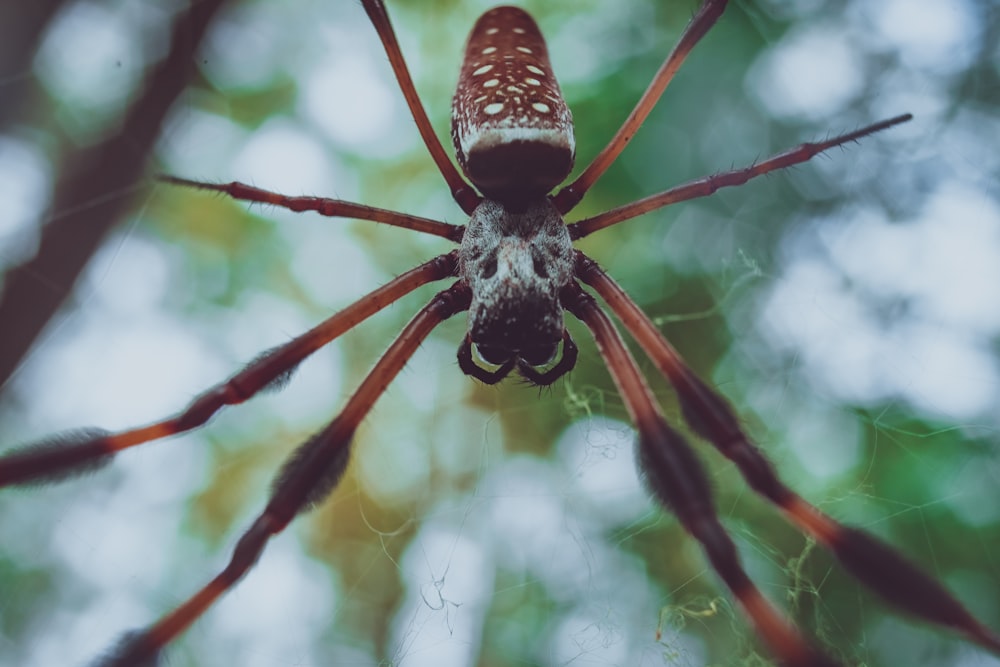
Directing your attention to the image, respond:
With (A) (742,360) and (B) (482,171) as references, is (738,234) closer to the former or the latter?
(A) (742,360)

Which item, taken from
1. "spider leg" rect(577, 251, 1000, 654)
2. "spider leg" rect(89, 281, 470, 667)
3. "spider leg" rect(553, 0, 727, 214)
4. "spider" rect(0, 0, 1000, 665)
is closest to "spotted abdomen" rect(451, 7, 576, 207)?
"spider" rect(0, 0, 1000, 665)

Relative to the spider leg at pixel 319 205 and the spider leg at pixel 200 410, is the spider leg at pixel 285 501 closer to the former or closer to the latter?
the spider leg at pixel 200 410

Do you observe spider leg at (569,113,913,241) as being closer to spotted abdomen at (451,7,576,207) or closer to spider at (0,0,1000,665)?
spider at (0,0,1000,665)

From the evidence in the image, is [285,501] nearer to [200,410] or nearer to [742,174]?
[200,410]

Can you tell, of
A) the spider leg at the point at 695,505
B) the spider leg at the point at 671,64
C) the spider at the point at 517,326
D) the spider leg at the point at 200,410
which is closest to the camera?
the spider leg at the point at 695,505

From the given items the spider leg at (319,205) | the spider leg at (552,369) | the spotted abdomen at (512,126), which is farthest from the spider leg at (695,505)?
the spider leg at (319,205)
